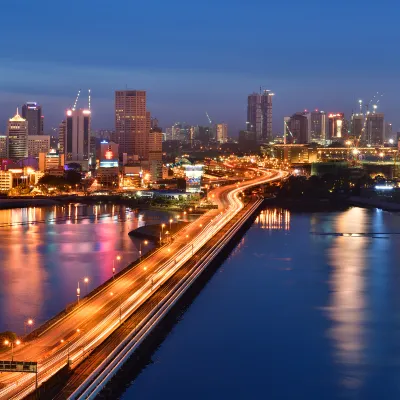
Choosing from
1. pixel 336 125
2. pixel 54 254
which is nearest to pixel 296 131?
pixel 336 125

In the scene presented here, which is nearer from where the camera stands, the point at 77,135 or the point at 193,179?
the point at 193,179

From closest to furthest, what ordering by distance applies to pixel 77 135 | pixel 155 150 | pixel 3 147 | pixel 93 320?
pixel 93 320 → pixel 77 135 → pixel 3 147 → pixel 155 150

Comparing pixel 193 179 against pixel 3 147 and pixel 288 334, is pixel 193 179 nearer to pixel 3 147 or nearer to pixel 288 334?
pixel 288 334

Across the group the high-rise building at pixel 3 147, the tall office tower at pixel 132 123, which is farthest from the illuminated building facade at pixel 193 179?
the tall office tower at pixel 132 123

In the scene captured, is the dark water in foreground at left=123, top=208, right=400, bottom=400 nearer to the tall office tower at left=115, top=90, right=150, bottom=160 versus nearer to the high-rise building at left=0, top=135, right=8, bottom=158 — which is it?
the high-rise building at left=0, top=135, right=8, bottom=158

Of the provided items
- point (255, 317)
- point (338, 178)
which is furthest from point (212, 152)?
point (255, 317)
